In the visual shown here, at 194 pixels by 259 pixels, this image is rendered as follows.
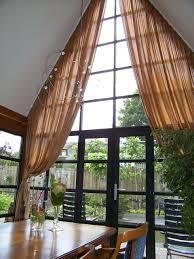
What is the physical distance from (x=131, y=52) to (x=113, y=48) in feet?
2.31

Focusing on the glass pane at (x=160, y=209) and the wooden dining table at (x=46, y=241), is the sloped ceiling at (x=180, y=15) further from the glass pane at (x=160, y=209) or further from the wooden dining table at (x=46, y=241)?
the wooden dining table at (x=46, y=241)

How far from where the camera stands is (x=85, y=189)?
15.8ft

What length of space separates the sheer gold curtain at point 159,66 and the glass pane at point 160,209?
1148 mm

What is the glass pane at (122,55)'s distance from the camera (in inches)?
196

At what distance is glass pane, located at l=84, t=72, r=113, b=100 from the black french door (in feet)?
2.42

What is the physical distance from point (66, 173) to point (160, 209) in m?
1.90

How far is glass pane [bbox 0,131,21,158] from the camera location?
16.4ft

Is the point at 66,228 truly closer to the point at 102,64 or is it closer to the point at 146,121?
the point at 146,121

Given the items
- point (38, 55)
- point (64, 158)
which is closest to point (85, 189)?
point (64, 158)

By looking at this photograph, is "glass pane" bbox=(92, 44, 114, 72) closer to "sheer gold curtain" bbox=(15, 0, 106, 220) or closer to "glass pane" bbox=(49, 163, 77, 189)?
"sheer gold curtain" bbox=(15, 0, 106, 220)

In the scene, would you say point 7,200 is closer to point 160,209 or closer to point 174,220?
point 160,209

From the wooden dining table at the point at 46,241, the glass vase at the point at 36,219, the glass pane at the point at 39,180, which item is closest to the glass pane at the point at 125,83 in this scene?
the glass pane at the point at 39,180

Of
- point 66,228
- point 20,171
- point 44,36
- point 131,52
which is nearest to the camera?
point 66,228

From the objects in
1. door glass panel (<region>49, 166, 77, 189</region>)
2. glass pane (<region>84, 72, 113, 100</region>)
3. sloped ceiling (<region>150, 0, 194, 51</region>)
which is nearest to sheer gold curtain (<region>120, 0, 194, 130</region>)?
sloped ceiling (<region>150, 0, 194, 51</region>)
